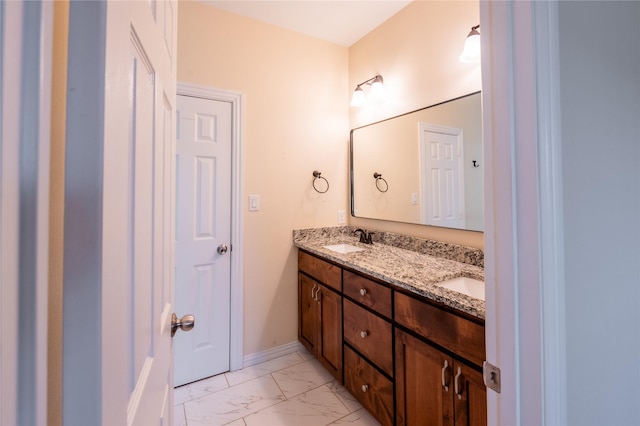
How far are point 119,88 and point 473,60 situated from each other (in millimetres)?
1809

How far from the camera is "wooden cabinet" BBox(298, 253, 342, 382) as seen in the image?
1.89 m

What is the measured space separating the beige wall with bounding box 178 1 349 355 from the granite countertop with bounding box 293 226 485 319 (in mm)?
285

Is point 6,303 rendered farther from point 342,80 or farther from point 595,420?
point 342,80

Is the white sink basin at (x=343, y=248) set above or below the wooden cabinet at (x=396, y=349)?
above

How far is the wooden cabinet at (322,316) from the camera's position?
6.22 ft

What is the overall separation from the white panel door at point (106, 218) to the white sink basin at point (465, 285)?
1.29 m

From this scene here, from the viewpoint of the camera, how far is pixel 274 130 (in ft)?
7.59

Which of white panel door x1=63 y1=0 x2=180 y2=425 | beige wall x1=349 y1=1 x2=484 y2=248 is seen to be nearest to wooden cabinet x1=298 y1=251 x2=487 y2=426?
beige wall x1=349 y1=1 x2=484 y2=248

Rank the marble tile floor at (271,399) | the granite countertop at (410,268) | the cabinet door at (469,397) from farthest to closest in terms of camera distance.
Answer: the marble tile floor at (271,399) → the granite countertop at (410,268) → the cabinet door at (469,397)

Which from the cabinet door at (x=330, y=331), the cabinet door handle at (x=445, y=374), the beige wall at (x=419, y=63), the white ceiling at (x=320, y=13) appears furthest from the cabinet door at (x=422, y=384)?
the white ceiling at (x=320, y=13)

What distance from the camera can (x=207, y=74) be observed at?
2.07m

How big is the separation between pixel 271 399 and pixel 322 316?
60 centimetres

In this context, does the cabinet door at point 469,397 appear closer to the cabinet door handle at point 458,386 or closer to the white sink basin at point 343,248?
the cabinet door handle at point 458,386

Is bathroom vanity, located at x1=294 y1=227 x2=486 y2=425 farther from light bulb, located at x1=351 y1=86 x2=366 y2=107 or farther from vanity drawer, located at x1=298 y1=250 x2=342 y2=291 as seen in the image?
light bulb, located at x1=351 y1=86 x2=366 y2=107
